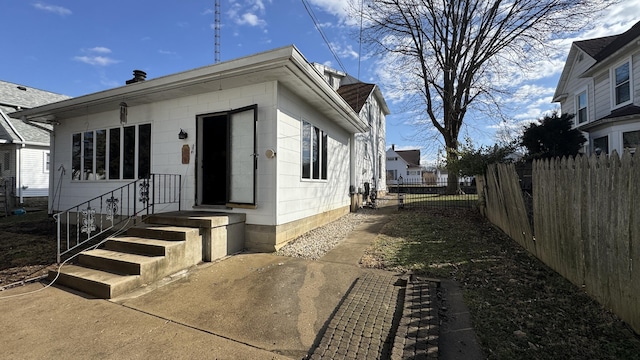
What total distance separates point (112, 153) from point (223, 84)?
13.5 ft

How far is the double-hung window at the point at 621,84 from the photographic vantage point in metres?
10.6

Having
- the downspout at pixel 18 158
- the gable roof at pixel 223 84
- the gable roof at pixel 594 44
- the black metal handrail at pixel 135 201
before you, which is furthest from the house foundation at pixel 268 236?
the downspout at pixel 18 158

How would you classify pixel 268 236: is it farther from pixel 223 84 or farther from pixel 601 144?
pixel 601 144

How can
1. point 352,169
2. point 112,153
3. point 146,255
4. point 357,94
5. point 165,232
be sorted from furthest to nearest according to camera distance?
point 357,94 < point 352,169 < point 112,153 < point 165,232 < point 146,255

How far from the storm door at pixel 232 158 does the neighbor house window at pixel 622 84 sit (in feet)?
46.9

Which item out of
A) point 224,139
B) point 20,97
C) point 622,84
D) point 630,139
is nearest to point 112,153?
point 224,139

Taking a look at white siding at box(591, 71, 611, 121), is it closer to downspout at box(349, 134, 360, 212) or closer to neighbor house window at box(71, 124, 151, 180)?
downspout at box(349, 134, 360, 212)

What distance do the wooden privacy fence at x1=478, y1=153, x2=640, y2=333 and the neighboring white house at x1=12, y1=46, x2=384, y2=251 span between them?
432 centimetres

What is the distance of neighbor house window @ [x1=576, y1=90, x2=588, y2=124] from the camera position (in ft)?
44.8

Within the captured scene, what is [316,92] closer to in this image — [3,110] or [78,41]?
[78,41]

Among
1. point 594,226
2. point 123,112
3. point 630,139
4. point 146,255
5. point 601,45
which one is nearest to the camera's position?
point 594,226

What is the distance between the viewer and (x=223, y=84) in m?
5.64

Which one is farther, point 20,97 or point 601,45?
point 20,97

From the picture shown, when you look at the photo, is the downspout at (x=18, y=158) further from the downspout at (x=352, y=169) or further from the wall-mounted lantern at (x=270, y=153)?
the wall-mounted lantern at (x=270, y=153)
